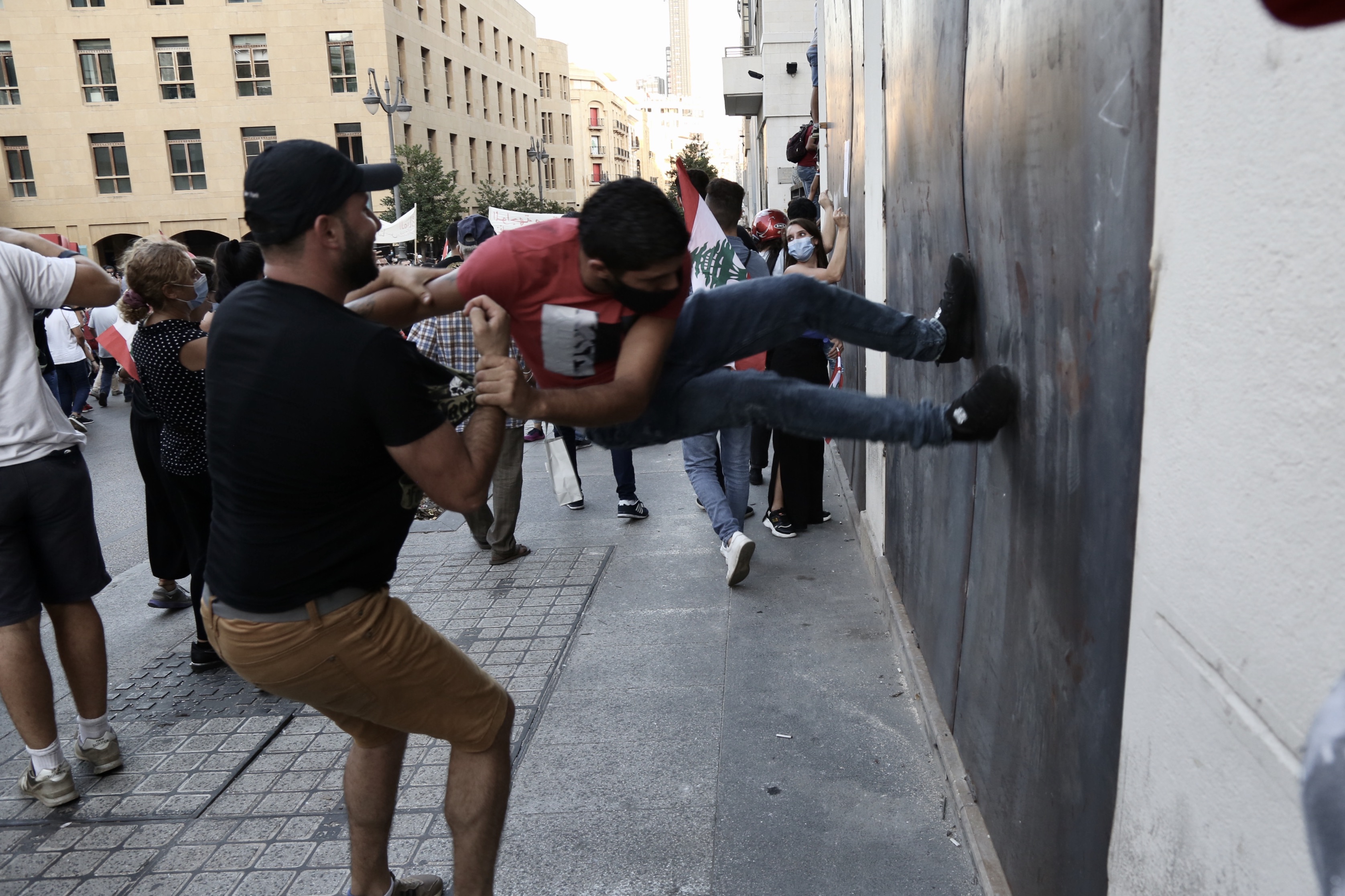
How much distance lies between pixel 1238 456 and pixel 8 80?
158 ft

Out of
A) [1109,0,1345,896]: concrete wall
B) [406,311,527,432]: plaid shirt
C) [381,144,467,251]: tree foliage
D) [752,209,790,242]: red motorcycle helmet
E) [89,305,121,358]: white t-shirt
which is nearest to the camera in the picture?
[1109,0,1345,896]: concrete wall

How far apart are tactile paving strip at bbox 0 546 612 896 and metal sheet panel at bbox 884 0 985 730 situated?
1649 mm

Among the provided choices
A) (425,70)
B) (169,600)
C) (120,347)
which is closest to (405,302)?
(120,347)

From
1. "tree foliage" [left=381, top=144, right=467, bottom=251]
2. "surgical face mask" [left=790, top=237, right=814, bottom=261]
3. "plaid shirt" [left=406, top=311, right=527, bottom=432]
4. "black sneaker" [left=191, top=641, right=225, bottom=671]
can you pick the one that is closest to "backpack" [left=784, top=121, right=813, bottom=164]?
"surgical face mask" [left=790, top=237, right=814, bottom=261]

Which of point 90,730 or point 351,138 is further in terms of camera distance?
point 351,138

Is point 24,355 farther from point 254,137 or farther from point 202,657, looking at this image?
point 254,137

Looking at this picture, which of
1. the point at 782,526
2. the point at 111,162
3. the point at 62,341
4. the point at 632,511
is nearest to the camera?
the point at 782,526

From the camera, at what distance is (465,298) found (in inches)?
105

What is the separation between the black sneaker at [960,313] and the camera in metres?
2.94

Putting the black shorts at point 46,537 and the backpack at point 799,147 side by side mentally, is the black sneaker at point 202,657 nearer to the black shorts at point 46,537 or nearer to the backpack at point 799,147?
the black shorts at point 46,537

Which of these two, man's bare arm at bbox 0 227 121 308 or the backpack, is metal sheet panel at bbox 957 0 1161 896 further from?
the backpack

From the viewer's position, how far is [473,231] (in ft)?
23.4

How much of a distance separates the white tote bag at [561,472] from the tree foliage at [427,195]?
1192 inches

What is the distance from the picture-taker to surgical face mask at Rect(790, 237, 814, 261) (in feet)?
19.8
